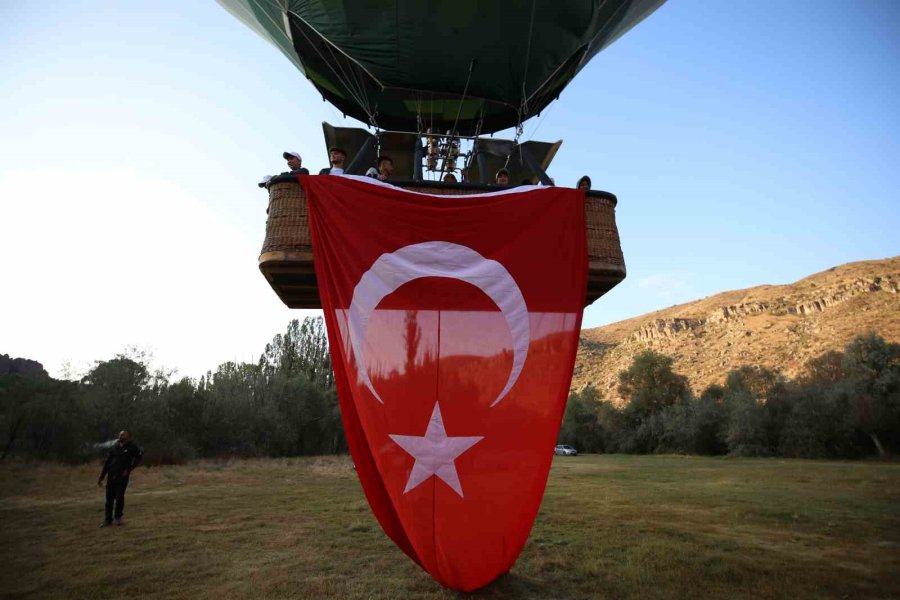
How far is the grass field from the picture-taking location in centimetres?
607

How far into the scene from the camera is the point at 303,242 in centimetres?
396

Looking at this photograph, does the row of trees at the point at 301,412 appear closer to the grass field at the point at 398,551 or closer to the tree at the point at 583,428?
the tree at the point at 583,428

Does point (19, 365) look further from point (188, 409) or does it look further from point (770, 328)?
point (770, 328)

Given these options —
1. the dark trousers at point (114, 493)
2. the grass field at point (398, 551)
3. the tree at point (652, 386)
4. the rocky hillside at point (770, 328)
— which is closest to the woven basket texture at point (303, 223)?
the grass field at point (398, 551)

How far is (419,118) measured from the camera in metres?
5.98

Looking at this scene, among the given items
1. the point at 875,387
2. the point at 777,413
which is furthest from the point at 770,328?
the point at 875,387

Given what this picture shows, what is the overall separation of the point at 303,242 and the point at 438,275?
44.2 inches

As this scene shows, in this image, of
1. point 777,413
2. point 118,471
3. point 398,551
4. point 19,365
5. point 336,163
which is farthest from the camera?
point 19,365

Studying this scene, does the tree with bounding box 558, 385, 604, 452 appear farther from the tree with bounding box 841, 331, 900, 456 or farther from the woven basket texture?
the woven basket texture

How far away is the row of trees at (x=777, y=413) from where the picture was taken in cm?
2839

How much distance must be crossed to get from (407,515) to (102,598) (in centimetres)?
418

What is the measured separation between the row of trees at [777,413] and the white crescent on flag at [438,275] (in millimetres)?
32612

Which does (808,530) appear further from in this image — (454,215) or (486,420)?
(454,215)

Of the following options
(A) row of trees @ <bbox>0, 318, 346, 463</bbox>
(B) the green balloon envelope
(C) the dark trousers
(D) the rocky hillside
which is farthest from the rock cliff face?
(D) the rocky hillside
